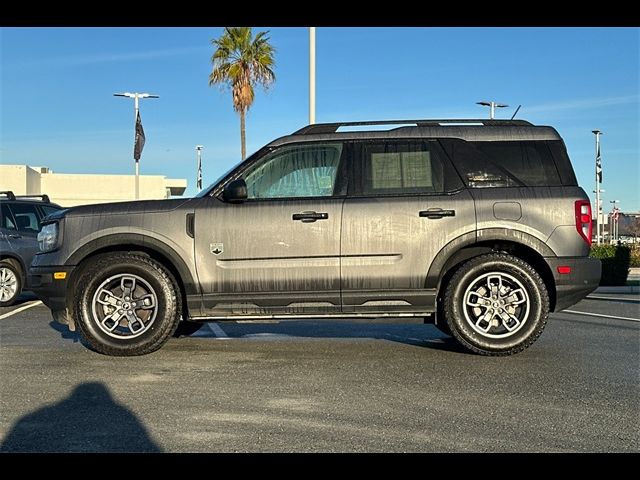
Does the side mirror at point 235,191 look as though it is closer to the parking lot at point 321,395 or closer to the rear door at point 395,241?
the rear door at point 395,241

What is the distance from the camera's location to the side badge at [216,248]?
636cm

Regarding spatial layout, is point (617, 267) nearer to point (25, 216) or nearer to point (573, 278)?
point (573, 278)

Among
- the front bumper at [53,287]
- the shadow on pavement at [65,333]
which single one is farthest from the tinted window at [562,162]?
the shadow on pavement at [65,333]

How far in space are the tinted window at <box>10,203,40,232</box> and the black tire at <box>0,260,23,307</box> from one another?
2.17ft

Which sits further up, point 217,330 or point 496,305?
point 496,305

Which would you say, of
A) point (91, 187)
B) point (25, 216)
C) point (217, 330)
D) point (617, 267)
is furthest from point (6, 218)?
point (91, 187)

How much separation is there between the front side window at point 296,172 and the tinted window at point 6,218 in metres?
7.09

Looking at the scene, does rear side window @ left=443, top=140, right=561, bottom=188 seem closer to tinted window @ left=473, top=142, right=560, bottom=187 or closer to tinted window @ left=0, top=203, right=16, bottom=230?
tinted window @ left=473, top=142, right=560, bottom=187

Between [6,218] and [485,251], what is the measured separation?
872 cm

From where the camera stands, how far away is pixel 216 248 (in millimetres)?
6363

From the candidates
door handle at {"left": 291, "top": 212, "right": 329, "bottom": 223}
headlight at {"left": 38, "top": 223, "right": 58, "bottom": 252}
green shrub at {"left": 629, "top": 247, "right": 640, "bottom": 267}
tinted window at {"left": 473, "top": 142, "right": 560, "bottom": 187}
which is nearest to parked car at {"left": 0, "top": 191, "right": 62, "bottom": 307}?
headlight at {"left": 38, "top": 223, "right": 58, "bottom": 252}
